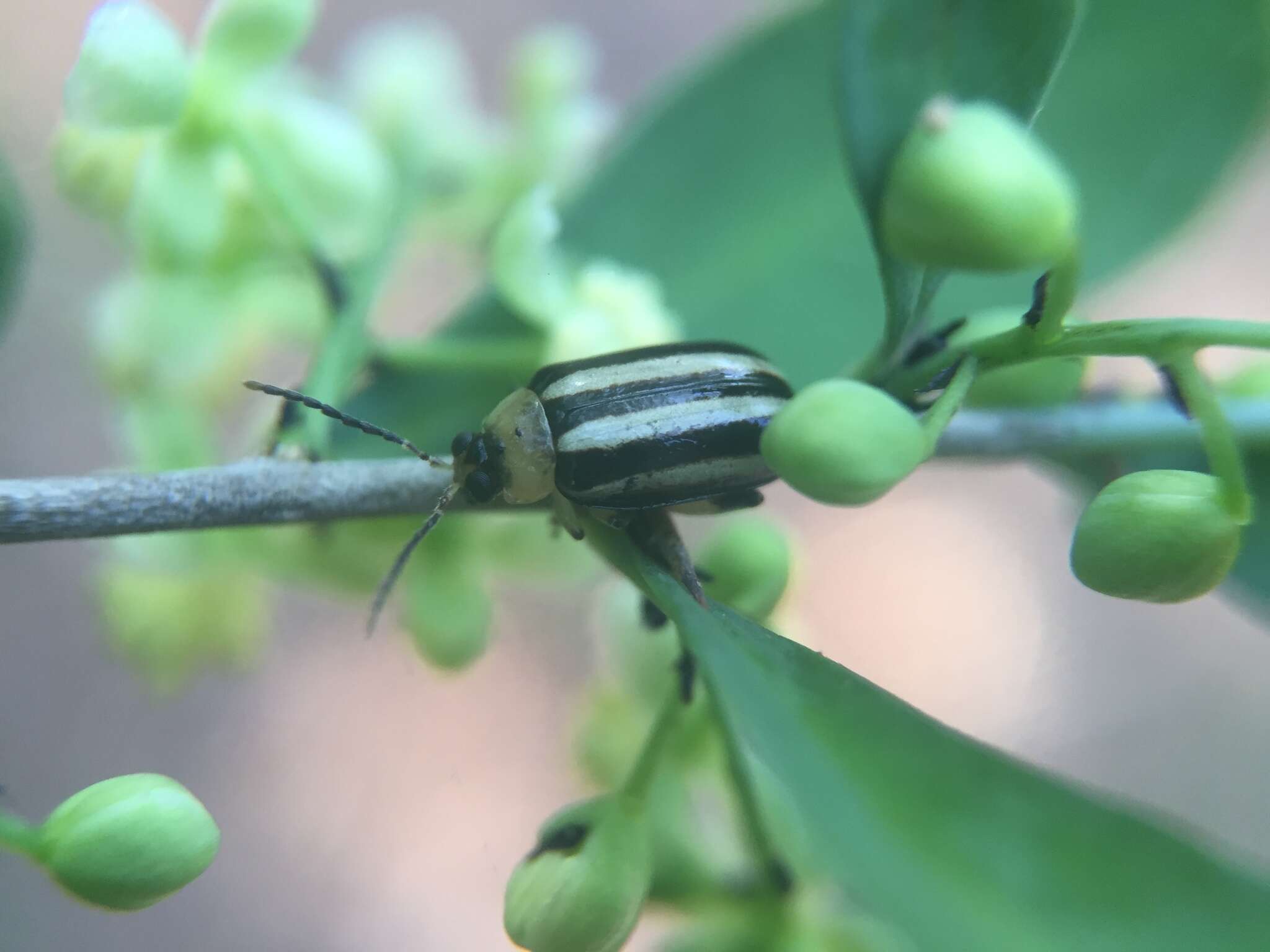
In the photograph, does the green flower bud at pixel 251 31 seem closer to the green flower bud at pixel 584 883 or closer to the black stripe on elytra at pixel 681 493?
the black stripe on elytra at pixel 681 493

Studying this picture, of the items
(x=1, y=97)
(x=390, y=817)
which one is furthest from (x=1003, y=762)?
(x=1, y=97)

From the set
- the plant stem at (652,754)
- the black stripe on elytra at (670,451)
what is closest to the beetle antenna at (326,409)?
the black stripe on elytra at (670,451)

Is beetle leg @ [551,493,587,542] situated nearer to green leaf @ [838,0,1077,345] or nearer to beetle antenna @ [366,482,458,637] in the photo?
beetle antenna @ [366,482,458,637]

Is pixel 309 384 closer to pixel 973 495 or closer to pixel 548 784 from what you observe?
pixel 548 784

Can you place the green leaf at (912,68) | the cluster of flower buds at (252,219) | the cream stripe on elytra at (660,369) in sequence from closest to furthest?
the green leaf at (912,68) → the cream stripe on elytra at (660,369) → the cluster of flower buds at (252,219)

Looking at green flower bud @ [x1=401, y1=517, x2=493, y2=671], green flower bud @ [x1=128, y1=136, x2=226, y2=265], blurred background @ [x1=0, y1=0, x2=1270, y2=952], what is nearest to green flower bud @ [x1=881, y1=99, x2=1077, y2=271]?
green flower bud @ [x1=401, y1=517, x2=493, y2=671]

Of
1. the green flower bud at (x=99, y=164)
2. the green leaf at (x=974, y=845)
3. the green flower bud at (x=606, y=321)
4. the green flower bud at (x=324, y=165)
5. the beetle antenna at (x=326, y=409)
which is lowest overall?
the green leaf at (x=974, y=845)
